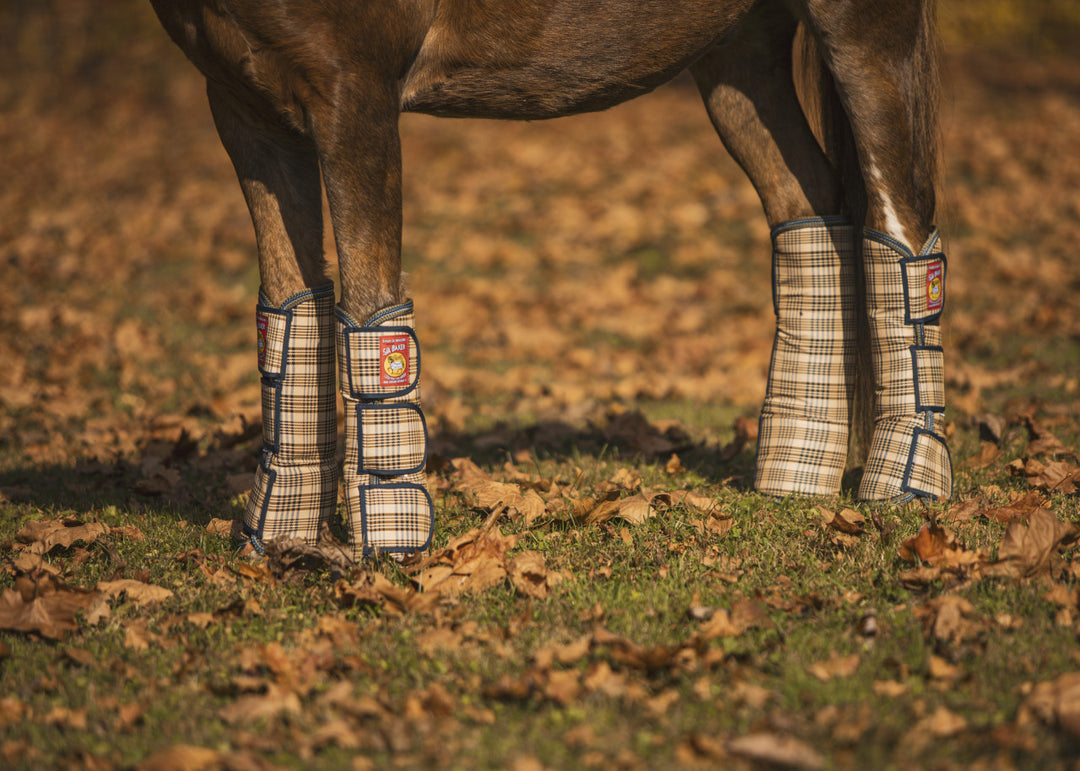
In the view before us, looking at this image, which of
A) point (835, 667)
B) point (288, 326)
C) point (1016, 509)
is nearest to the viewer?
point (835, 667)

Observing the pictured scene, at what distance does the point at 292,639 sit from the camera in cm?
307

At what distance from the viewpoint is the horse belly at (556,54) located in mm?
3303

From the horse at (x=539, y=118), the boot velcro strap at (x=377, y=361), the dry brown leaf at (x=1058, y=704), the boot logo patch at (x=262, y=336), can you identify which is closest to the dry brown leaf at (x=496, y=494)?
the horse at (x=539, y=118)

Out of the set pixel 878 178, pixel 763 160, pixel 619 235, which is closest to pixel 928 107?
pixel 878 178

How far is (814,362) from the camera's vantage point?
415 cm

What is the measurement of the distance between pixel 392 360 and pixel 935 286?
7.17ft

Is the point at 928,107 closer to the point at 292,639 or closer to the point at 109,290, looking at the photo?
the point at 292,639

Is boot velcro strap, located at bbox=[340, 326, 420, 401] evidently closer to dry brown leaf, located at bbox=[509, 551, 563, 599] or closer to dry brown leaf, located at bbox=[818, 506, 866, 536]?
dry brown leaf, located at bbox=[509, 551, 563, 599]

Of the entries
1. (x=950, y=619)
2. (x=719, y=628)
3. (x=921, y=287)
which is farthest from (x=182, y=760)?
(x=921, y=287)

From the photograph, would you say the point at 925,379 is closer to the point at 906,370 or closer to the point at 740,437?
the point at 906,370

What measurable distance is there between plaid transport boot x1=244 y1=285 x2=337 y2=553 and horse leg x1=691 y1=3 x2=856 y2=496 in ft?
6.10

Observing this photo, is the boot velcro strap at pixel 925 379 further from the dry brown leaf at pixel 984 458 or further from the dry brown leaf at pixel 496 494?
the dry brown leaf at pixel 496 494

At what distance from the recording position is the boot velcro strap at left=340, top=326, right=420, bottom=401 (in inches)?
130

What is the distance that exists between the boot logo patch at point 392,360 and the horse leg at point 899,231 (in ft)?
6.25
